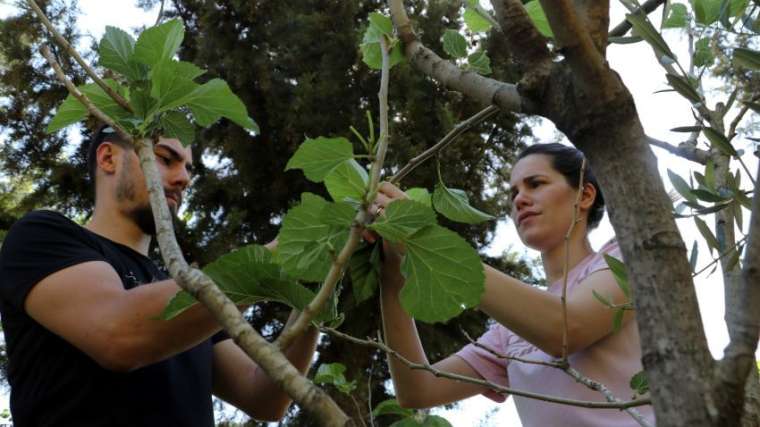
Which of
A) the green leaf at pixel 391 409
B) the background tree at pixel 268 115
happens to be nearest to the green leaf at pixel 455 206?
the green leaf at pixel 391 409

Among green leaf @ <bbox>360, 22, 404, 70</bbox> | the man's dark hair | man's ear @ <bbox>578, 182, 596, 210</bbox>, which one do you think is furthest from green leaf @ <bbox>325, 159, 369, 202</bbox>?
the man's dark hair

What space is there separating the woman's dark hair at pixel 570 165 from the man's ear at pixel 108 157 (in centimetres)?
107

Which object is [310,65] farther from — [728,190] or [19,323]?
[728,190]

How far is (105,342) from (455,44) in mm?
830

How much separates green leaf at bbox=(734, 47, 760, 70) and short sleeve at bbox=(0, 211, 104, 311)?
135 cm

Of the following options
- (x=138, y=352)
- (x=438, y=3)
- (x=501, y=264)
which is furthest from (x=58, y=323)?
(x=438, y=3)

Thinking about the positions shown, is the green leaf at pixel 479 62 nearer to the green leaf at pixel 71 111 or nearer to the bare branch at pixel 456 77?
the bare branch at pixel 456 77

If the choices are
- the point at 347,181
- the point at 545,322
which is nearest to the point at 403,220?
the point at 347,181

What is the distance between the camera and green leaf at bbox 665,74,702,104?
800 millimetres

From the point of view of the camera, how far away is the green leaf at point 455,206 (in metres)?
1.01

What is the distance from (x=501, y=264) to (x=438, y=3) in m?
2.78

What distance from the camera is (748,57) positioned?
2.55 feet

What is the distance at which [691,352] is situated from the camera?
47cm

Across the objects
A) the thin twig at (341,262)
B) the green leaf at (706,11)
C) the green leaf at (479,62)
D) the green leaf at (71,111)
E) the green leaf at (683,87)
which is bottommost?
the thin twig at (341,262)
